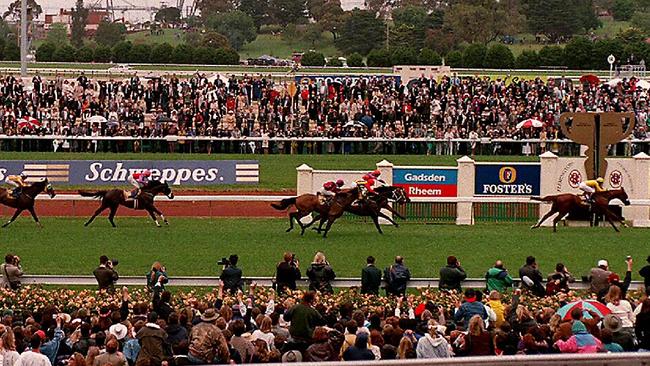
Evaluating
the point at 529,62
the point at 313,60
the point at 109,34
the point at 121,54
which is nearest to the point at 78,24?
the point at 109,34

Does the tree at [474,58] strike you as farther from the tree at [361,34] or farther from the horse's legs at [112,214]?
the horse's legs at [112,214]

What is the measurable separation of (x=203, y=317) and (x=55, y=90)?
110ft

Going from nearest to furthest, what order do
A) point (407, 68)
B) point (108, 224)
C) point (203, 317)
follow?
point (203, 317)
point (108, 224)
point (407, 68)

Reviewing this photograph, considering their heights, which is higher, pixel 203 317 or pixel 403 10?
pixel 403 10

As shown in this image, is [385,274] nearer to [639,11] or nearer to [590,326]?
[590,326]

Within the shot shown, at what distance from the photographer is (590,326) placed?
42.5 feet

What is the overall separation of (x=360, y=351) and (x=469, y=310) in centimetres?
273

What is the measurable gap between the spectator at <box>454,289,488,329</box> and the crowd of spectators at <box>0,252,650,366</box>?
0.01 metres

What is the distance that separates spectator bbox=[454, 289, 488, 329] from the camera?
46.8 feet

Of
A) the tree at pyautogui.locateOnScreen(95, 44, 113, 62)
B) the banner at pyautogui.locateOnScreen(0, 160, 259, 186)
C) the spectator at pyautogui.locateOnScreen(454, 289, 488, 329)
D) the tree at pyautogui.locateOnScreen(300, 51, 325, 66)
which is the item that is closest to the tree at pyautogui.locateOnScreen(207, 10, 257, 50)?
Answer: the tree at pyautogui.locateOnScreen(95, 44, 113, 62)

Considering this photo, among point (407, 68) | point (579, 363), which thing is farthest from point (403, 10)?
point (579, 363)

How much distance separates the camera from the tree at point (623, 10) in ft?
367

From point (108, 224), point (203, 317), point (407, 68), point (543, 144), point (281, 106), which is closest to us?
point (203, 317)

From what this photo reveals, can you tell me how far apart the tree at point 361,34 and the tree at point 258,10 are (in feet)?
77.3
